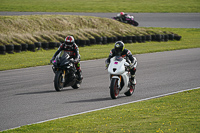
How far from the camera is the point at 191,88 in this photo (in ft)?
39.0

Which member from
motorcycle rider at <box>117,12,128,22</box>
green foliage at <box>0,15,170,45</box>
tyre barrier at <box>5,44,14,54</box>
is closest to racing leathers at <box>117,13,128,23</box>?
motorcycle rider at <box>117,12,128,22</box>

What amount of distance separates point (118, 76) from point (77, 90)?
2.08 meters

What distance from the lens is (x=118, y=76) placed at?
10398 millimetres

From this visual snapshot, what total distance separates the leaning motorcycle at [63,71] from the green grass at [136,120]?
9.22 ft

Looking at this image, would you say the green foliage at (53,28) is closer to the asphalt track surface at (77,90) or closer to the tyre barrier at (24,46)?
the tyre barrier at (24,46)

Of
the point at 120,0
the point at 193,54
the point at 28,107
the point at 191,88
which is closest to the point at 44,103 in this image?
the point at 28,107

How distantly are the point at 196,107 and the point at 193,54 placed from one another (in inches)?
511

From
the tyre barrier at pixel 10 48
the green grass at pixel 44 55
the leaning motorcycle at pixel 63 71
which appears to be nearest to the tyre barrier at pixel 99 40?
the green grass at pixel 44 55

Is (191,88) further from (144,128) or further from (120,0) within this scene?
(120,0)

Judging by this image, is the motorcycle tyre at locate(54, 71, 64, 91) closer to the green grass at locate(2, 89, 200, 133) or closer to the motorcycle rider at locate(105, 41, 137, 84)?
the motorcycle rider at locate(105, 41, 137, 84)

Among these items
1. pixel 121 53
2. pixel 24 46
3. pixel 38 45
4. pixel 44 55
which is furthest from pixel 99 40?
pixel 121 53

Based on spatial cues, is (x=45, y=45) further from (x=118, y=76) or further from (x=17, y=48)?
(x=118, y=76)

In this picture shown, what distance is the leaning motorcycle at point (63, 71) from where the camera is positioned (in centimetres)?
1161

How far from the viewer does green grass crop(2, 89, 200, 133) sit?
6.93m
